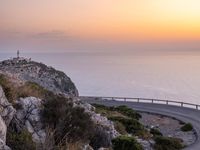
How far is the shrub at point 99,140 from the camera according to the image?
54.2 feet

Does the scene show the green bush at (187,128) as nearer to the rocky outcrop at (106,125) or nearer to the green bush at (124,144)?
the rocky outcrop at (106,125)

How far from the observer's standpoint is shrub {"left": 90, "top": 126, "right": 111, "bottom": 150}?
54.2ft

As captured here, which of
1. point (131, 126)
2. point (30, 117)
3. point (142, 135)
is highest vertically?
point (30, 117)

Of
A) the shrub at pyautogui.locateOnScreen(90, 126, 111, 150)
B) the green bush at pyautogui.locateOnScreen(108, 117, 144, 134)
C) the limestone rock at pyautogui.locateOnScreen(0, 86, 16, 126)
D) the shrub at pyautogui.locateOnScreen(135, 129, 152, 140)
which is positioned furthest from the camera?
the green bush at pyautogui.locateOnScreen(108, 117, 144, 134)

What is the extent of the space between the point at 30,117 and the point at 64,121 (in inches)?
48.7

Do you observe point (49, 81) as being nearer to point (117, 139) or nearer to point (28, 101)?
point (117, 139)

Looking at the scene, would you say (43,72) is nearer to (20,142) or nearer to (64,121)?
(64,121)

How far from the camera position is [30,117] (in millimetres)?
13141

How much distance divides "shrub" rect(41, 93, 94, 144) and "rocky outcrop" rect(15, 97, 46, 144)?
261mm

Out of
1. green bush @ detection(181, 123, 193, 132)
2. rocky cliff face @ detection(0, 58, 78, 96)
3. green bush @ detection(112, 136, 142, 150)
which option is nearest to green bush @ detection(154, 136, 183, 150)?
green bush @ detection(112, 136, 142, 150)

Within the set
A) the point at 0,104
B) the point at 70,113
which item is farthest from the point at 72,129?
the point at 0,104

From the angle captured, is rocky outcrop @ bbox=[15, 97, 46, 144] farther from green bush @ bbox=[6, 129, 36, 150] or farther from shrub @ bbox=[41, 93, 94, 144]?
green bush @ bbox=[6, 129, 36, 150]

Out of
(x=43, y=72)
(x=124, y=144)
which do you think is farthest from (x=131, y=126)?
(x=43, y=72)

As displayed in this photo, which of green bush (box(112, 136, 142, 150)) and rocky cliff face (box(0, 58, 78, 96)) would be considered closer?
green bush (box(112, 136, 142, 150))
